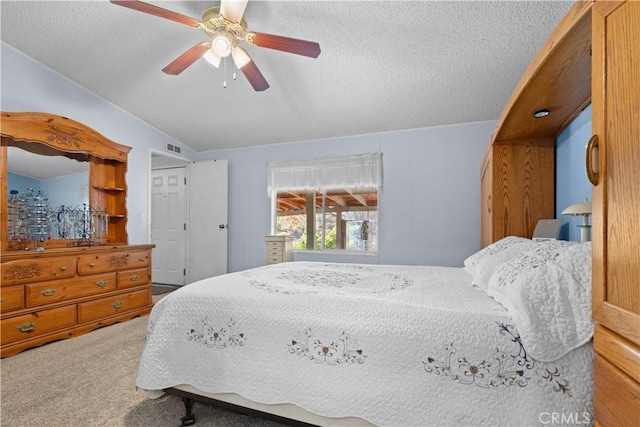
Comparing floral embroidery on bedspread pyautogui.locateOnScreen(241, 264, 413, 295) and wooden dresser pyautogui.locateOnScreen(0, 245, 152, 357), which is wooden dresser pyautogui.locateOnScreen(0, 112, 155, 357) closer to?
wooden dresser pyautogui.locateOnScreen(0, 245, 152, 357)

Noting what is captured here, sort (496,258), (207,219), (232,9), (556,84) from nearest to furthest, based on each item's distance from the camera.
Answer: (556,84) < (496,258) < (232,9) < (207,219)

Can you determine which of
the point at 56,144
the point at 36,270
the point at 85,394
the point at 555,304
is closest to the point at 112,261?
the point at 36,270

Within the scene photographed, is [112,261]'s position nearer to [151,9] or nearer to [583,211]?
[151,9]

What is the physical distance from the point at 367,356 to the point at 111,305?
3.03 meters

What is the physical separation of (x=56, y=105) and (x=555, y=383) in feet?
14.8

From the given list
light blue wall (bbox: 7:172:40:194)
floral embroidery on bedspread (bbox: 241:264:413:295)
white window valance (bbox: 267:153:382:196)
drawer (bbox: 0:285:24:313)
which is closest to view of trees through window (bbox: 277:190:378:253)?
white window valance (bbox: 267:153:382:196)

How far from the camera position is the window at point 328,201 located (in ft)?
13.5

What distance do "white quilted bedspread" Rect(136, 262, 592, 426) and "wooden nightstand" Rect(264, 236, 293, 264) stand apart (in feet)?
8.21

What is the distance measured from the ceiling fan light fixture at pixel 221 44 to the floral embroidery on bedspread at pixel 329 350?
6.23ft

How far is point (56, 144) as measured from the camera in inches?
112

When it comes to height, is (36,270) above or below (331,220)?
below

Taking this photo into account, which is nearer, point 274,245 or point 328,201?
point 274,245

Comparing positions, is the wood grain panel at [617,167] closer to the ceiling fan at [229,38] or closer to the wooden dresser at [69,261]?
the ceiling fan at [229,38]

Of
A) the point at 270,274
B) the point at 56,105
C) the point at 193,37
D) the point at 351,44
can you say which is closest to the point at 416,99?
the point at 351,44
